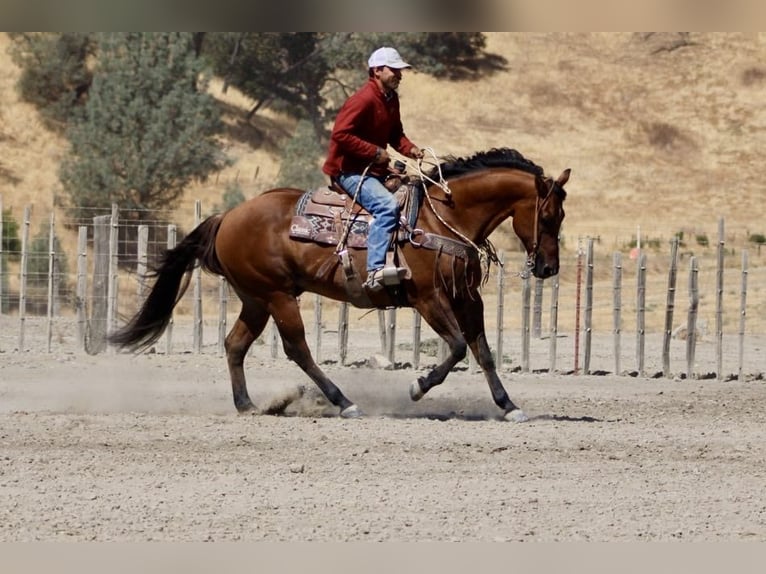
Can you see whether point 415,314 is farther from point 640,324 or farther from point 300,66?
point 300,66

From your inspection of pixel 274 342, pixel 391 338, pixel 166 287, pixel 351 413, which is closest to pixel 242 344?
pixel 166 287

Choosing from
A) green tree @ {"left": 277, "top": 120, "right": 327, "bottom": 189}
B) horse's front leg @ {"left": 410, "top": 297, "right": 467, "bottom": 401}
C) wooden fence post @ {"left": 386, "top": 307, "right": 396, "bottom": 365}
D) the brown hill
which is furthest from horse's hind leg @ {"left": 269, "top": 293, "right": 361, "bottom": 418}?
green tree @ {"left": 277, "top": 120, "right": 327, "bottom": 189}

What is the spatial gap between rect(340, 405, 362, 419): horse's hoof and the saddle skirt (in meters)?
1.24

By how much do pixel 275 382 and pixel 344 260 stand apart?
3.41m

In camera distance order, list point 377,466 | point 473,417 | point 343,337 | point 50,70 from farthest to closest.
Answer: point 50,70
point 343,337
point 473,417
point 377,466

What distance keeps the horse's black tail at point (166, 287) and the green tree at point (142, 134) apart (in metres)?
21.4

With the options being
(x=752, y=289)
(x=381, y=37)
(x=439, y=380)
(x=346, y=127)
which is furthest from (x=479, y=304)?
(x=381, y=37)

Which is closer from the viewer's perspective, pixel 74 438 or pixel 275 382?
pixel 74 438

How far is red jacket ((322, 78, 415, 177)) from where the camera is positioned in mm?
10305

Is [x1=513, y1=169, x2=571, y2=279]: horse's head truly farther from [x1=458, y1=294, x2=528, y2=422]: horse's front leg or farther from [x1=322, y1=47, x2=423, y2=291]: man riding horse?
[x1=322, y1=47, x2=423, y2=291]: man riding horse

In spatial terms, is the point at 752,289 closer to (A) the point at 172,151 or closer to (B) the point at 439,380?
(A) the point at 172,151

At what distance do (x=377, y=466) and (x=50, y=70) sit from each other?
33755mm

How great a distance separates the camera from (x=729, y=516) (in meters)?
7.12

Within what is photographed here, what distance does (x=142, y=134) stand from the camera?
1361 inches
